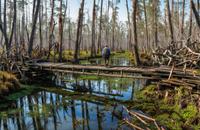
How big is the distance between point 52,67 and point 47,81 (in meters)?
1.41

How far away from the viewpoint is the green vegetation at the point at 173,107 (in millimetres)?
11266

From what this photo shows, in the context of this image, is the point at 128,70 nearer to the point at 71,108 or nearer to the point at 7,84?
the point at 71,108

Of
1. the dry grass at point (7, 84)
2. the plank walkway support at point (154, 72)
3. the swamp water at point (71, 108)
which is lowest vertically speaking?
the swamp water at point (71, 108)

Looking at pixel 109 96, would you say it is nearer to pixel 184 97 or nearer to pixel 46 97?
pixel 46 97

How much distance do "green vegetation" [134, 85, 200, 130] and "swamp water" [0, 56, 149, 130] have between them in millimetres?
1271

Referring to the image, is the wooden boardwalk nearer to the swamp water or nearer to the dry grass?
the swamp water

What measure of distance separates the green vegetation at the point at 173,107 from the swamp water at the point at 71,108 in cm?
127

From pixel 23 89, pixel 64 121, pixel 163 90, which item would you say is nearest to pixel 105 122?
pixel 64 121

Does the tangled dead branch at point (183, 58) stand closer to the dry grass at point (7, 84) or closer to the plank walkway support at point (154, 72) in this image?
the plank walkway support at point (154, 72)

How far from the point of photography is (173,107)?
13.3 metres

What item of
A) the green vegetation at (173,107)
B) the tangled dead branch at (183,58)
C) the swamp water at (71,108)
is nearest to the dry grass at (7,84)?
the swamp water at (71,108)

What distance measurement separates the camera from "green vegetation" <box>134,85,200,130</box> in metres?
11.3

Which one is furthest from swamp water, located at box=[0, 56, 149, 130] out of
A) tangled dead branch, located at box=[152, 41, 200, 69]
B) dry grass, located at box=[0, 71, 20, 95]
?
tangled dead branch, located at box=[152, 41, 200, 69]

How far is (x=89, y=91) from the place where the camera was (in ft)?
62.8
